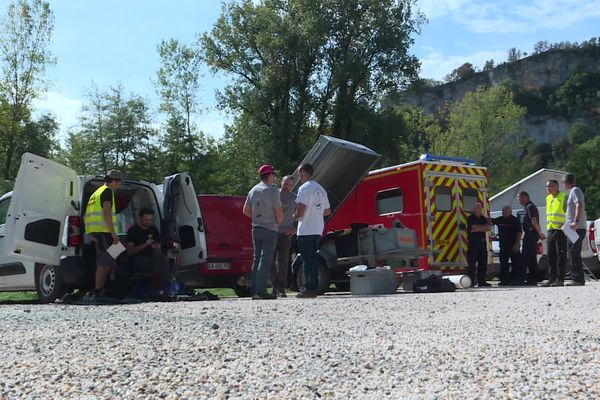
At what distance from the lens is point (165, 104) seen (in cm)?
3161

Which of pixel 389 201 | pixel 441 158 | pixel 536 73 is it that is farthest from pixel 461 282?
pixel 536 73

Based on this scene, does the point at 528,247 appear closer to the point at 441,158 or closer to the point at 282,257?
the point at 441,158

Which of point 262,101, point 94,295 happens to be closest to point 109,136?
point 262,101

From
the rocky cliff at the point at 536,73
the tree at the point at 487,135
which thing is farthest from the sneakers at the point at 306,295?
the rocky cliff at the point at 536,73

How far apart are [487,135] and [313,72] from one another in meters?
18.0

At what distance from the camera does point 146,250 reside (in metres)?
9.71

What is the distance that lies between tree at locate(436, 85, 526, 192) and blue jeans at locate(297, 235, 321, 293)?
38.3 metres

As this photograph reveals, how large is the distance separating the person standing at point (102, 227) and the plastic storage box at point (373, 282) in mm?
3501

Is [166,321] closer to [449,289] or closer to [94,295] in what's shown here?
[94,295]

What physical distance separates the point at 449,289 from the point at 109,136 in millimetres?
23034

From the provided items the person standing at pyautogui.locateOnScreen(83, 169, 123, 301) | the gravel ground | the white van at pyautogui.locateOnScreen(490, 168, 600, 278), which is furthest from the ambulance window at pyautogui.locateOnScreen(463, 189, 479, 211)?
the gravel ground

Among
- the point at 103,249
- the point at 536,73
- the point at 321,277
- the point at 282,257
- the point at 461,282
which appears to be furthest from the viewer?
the point at 536,73

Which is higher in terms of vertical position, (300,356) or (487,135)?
(487,135)

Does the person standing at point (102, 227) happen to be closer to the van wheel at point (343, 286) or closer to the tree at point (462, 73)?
the van wheel at point (343, 286)
